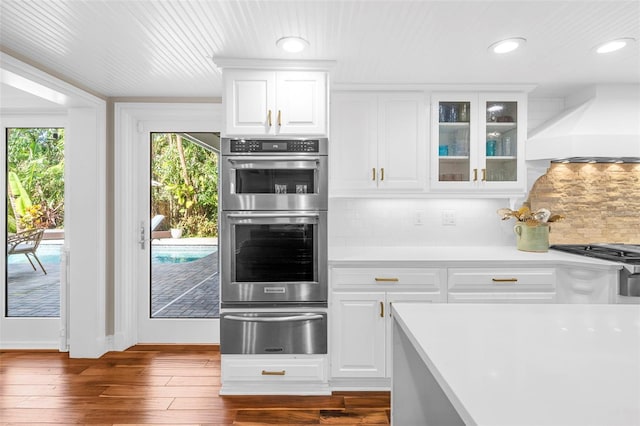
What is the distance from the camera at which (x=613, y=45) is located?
2.27m

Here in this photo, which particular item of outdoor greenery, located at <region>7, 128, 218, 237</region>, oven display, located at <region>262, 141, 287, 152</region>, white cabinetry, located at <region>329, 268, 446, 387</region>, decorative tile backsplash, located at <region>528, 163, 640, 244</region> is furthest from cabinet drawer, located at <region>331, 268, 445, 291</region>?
outdoor greenery, located at <region>7, 128, 218, 237</region>

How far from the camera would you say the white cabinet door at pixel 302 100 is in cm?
260

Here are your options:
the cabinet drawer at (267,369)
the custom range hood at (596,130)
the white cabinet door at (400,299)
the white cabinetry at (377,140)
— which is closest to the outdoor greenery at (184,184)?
the white cabinetry at (377,140)

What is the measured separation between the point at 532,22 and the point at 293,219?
1736mm

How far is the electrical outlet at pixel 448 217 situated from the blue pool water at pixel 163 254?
6.79 ft

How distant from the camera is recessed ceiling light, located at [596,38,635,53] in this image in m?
2.21

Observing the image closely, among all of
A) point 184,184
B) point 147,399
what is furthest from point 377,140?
point 147,399

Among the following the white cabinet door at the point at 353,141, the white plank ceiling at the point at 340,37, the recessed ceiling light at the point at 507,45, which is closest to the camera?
the white plank ceiling at the point at 340,37

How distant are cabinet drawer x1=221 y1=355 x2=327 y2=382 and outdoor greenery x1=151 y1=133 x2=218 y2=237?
1377mm

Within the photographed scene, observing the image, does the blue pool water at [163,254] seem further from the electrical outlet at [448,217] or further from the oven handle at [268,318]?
the electrical outlet at [448,217]

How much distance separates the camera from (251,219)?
8.47ft

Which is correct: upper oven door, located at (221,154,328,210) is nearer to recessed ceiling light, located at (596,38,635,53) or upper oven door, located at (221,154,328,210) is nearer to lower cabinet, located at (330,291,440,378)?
lower cabinet, located at (330,291,440,378)

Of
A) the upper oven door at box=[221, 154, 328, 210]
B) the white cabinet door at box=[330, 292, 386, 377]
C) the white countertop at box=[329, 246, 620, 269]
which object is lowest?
the white cabinet door at box=[330, 292, 386, 377]

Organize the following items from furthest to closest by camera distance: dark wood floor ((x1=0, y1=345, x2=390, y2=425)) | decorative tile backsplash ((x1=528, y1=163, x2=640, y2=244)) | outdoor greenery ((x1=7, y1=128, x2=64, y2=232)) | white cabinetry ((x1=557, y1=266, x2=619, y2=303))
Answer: outdoor greenery ((x1=7, y1=128, x2=64, y2=232)), decorative tile backsplash ((x1=528, y1=163, x2=640, y2=244)), white cabinetry ((x1=557, y1=266, x2=619, y2=303)), dark wood floor ((x1=0, y1=345, x2=390, y2=425))
